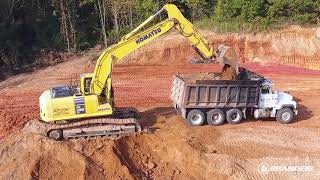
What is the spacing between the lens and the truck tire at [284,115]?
20156 millimetres

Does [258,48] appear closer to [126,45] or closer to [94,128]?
[126,45]

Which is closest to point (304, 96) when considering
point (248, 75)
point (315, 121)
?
point (315, 121)

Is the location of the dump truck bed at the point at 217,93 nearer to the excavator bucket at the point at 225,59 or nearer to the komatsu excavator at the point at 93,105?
the excavator bucket at the point at 225,59

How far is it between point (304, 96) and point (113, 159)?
42.4 ft

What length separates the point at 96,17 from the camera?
37.4m

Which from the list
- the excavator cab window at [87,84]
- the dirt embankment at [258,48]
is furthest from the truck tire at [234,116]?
the dirt embankment at [258,48]

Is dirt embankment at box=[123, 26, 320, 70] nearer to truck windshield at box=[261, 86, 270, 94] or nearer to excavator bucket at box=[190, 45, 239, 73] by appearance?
truck windshield at box=[261, 86, 270, 94]

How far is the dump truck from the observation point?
62.6ft

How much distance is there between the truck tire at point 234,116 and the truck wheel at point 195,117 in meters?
1.10

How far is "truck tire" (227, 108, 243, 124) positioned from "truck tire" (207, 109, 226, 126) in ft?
0.73

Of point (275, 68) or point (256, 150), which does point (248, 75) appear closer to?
point (256, 150)

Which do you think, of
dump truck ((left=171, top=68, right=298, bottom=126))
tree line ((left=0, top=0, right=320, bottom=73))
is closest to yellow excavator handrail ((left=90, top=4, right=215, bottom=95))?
dump truck ((left=171, top=68, right=298, bottom=126))

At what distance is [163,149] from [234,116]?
4.24 meters

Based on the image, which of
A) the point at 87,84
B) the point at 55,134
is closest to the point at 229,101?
the point at 87,84
